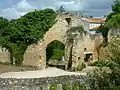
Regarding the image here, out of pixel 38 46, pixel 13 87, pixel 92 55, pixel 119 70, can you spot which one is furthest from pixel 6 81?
pixel 92 55

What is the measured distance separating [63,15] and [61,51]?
10.2 m

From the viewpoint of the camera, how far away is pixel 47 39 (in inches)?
1227

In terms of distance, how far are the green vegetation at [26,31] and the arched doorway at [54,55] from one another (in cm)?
333

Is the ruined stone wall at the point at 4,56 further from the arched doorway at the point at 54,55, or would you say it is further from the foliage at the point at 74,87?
the foliage at the point at 74,87

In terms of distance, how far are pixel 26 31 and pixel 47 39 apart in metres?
2.10

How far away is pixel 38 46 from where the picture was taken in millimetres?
30359

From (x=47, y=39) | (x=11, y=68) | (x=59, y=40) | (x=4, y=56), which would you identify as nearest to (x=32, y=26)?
(x=47, y=39)

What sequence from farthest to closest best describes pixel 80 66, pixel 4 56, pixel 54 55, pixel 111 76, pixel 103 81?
pixel 54 55, pixel 4 56, pixel 80 66, pixel 103 81, pixel 111 76

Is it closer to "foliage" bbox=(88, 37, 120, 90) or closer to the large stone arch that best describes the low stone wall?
"foliage" bbox=(88, 37, 120, 90)

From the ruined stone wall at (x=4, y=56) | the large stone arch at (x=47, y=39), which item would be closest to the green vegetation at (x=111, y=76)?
the large stone arch at (x=47, y=39)

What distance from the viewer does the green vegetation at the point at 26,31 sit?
30.3 m

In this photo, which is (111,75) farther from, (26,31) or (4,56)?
(4,56)

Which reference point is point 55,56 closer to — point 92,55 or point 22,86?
point 92,55

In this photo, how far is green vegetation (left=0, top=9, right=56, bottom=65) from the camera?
3027 cm
